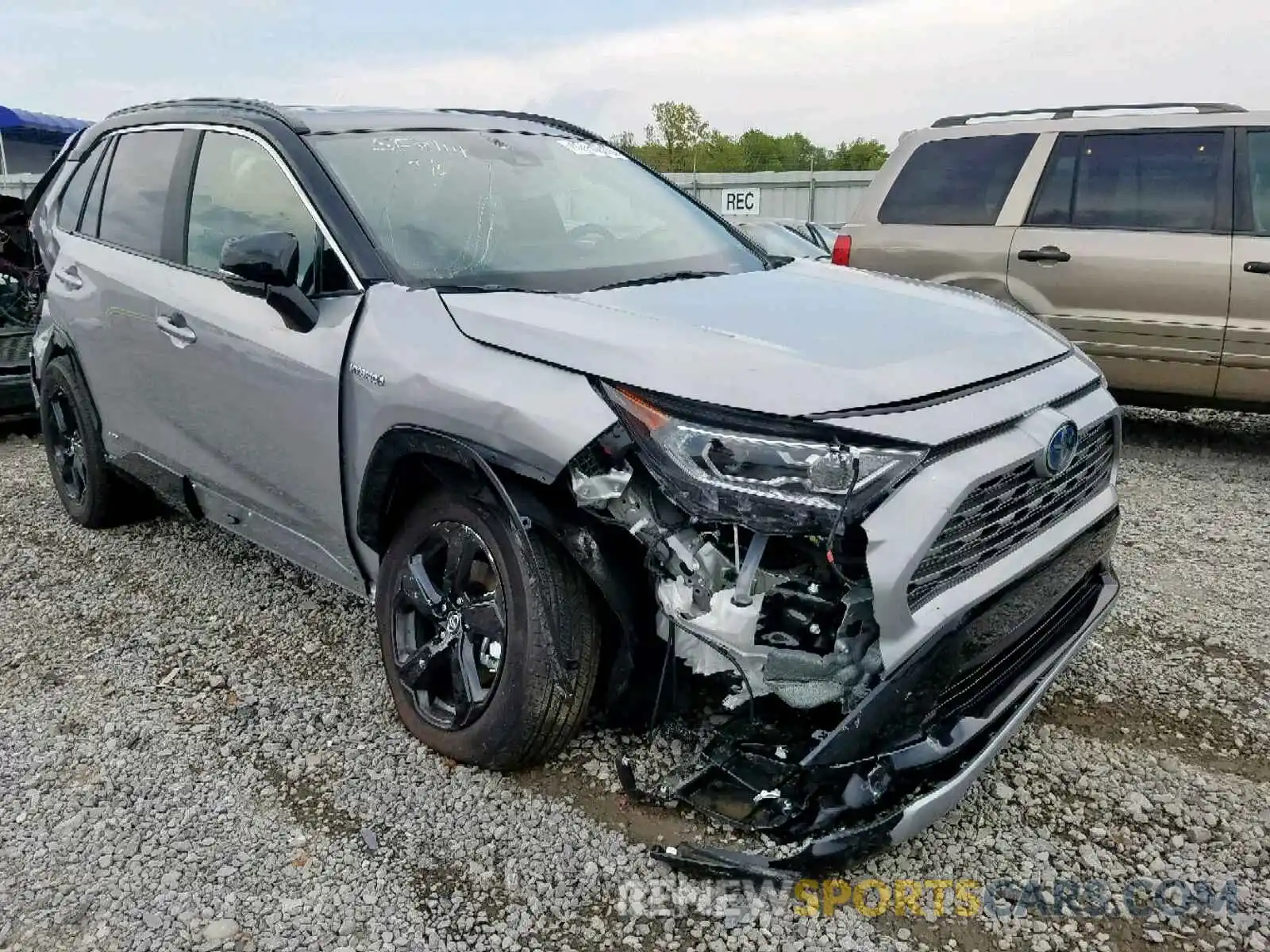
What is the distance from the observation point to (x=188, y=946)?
2256 millimetres

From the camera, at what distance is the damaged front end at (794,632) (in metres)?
2.13

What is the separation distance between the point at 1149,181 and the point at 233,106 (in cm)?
490

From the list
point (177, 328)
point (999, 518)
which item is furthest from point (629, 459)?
point (177, 328)

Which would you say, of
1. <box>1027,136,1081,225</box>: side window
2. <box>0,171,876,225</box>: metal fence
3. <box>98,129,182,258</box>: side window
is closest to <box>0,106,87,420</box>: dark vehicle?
<box>98,129,182,258</box>: side window

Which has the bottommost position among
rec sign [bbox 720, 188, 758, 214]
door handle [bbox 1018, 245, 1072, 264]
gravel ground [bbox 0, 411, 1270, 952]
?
gravel ground [bbox 0, 411, 1270, 952]

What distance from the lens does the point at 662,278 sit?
3.12m

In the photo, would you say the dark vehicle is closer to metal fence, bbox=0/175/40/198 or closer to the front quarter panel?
the front quarter panel

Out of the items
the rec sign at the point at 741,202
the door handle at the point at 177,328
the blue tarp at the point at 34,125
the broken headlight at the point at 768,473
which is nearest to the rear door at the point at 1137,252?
the broken headlight at the point at 768,473

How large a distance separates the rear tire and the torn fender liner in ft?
10.4

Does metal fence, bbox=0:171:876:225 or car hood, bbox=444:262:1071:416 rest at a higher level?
metal fence, bbox=0:171:876:225

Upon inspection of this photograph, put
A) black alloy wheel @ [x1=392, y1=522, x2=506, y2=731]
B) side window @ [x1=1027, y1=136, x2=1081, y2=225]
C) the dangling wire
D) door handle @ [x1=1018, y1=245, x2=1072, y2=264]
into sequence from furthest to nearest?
side window @ [x1=1027, y1=136, x2=1081, y2=225] < door handle @ [x1=1018, y1=245, x2=1072, y2=264] < black alloy wheel @ [x1=392, y1=522, x2=506, y2=731] < the dangling wire

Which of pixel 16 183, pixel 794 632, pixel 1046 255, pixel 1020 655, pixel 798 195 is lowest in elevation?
pixel 1020 655

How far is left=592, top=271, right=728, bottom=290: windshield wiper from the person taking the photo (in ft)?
9.67

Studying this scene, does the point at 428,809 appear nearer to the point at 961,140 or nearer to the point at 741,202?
the point at 961,140
